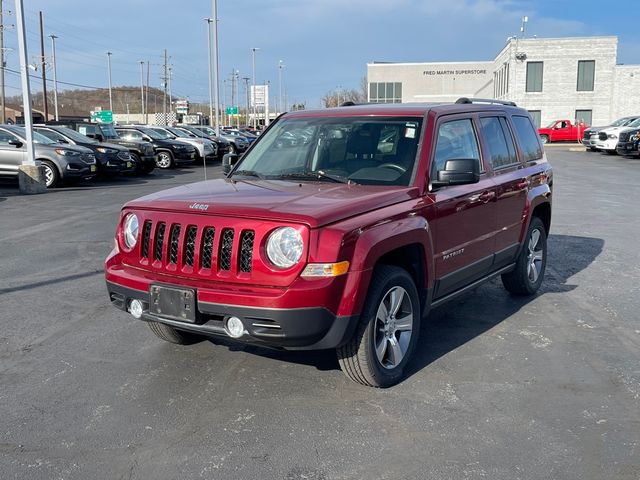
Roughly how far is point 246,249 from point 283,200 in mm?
433

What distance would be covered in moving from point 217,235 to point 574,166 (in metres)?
25.1

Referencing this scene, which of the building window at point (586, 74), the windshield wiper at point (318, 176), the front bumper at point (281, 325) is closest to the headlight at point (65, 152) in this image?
the windshield wiper at point (318, 176)

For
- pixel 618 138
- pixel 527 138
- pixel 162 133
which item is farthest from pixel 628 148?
pixel 527 138

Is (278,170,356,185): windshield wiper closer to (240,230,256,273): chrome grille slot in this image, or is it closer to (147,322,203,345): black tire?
(240,230,256,273): chrome grille slot

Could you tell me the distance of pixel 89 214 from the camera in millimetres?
12445

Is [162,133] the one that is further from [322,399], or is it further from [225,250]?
[322,399]

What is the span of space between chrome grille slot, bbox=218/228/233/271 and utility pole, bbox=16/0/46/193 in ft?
45.2

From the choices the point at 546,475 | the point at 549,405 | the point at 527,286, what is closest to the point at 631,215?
the point at 527,286

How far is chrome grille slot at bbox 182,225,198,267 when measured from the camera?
4031 millimetres

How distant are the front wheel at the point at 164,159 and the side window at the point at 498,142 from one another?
20834 mm

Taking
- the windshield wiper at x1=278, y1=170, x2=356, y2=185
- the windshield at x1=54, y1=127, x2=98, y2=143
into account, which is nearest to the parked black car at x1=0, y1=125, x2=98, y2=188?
the windshield at x1=54, y1=127, x2=98, y2=143

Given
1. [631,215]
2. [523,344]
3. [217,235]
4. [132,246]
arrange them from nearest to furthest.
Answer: [217,235] < [132,246] < [523,344] < [631,215]

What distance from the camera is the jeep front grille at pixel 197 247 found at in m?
3.83

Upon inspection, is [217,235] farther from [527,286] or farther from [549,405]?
[527,286]
